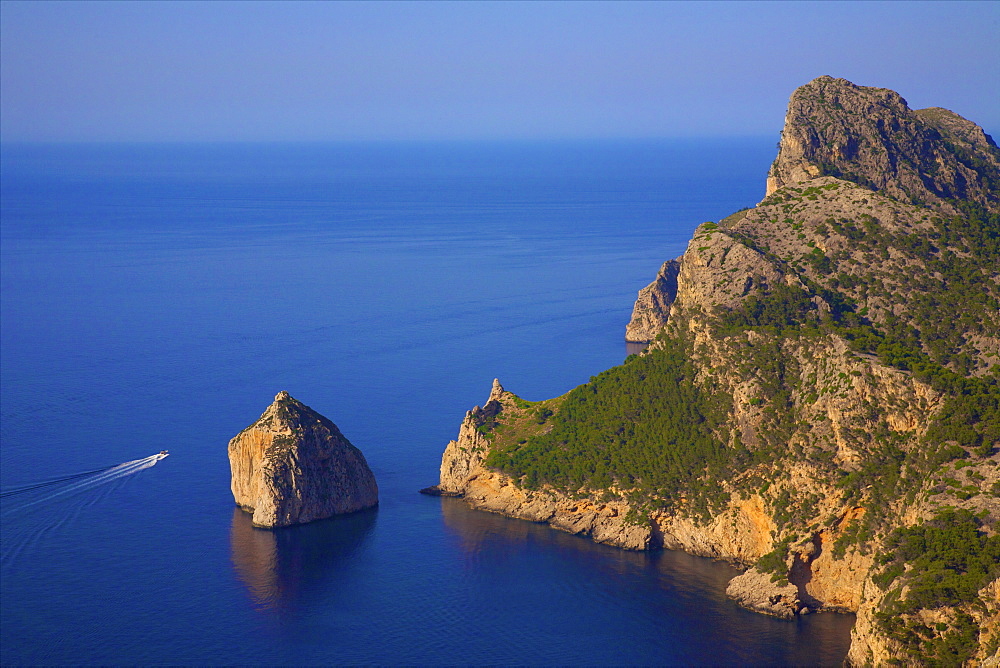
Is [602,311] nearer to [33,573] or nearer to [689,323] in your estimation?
[689,323]

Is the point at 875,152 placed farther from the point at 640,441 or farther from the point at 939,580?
the point at 939,580

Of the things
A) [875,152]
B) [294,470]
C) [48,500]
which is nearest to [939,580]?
[294,470]

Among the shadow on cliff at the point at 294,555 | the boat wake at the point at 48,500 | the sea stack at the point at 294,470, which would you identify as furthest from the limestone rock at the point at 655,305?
the boat wake at the point at 48,500

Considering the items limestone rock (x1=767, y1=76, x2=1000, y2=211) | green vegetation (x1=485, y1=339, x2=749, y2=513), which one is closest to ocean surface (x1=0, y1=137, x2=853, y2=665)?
green vegetation (x1=485, y1=339, x2=749, y2=513)

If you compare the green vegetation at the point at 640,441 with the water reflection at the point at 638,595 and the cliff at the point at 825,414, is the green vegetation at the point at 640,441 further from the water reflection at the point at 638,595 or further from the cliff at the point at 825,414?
the water reflection at the point at 638,595

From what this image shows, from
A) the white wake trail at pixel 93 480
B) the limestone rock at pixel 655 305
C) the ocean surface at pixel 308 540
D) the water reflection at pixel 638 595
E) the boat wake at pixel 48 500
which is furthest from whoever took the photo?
the limestone rock at pixel 655 305

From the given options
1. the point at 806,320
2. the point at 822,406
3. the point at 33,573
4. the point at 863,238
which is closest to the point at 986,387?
the point at 822,406

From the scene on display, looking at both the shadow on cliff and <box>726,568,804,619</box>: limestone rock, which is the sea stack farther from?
<box>726,568,804,619</box>: limestone rock
